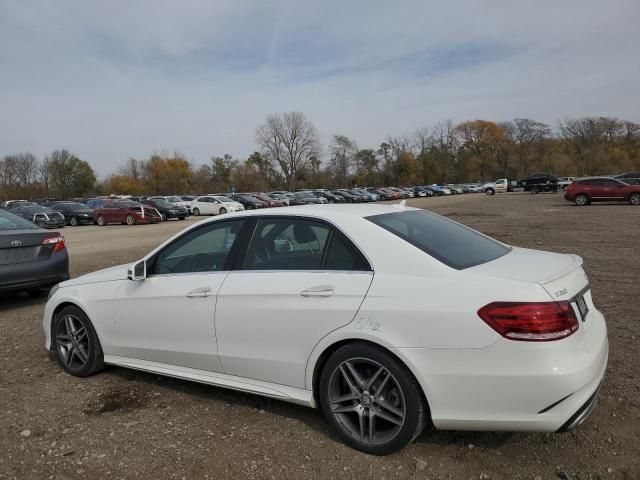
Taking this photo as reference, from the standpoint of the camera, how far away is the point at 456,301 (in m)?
2.98

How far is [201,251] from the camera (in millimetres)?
4273

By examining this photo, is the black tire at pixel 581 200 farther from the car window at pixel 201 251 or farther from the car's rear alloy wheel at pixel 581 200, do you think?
the car window at pixel 201 251

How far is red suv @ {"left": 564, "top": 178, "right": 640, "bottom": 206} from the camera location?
30.0 metres

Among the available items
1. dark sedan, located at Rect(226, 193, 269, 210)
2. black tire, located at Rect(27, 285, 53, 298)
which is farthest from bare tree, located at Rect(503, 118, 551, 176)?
black tire, located at Rect(27, 285, 53, 298)

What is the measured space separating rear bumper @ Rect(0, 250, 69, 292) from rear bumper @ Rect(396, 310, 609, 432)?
6.24 metres

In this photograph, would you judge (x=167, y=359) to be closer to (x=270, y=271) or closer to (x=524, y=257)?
(x=270, y=271)

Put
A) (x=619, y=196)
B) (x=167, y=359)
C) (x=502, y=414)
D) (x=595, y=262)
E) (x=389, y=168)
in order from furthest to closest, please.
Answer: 1. (x=389, y=168)
2. (x=619, y=196)
3. (x=595, y=262)
4. (x=167, y=359)
5. (x=502, y=414)

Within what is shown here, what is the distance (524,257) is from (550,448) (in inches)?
48.8

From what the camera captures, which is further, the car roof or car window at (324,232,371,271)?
the car roof

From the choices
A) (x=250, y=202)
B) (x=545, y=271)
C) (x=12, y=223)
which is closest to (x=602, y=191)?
(x=250, y=202)

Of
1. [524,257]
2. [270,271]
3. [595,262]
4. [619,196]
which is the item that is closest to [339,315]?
[270,271]

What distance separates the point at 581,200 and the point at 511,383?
32103 millimetres

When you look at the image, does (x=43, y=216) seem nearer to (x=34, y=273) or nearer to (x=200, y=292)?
(x=34, y=273)

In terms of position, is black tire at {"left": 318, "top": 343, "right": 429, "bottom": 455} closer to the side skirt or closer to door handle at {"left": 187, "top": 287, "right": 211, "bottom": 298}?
the side skirt
